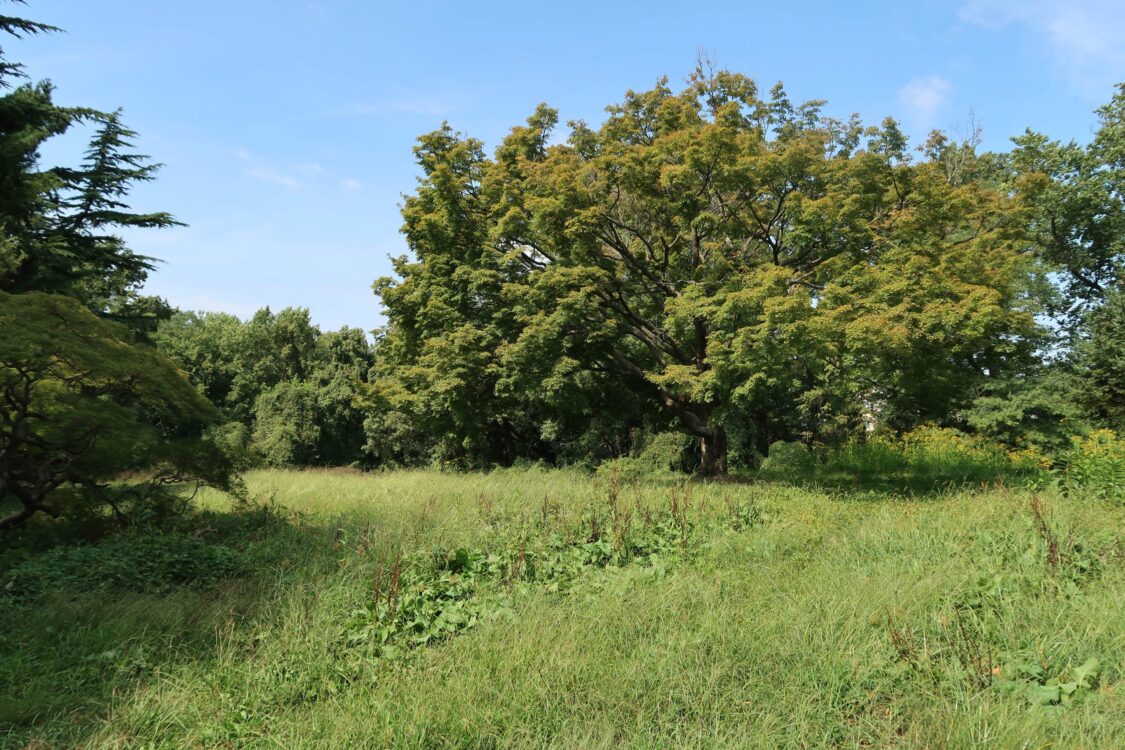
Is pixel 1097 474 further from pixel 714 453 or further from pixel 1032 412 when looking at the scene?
pixel 1032 412

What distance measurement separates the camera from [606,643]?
442cm

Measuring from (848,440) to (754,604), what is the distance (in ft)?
51.9

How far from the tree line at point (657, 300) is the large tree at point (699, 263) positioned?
0.23 feet

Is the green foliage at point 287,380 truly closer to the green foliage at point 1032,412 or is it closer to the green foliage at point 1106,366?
the green foliage at point 1032,412

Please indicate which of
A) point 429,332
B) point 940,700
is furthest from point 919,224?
point 429,332

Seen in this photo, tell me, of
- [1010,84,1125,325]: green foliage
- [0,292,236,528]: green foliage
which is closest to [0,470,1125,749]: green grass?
[0,292,236,528]: green foliage

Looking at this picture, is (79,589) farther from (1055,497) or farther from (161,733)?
(1055,497)

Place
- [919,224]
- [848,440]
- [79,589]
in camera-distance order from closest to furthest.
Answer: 1. [79,589]
2. [919,224]
3. [848,440]

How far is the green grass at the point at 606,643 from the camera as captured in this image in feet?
11.4

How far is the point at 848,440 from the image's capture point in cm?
1889

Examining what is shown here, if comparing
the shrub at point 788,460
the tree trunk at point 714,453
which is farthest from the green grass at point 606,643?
the shrub at point 788,460

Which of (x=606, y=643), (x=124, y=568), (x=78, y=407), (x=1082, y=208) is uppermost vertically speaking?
(x=1082, y=208)

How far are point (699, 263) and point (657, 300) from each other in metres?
1.75

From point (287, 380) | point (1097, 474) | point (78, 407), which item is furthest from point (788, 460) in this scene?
point (287, 380)
